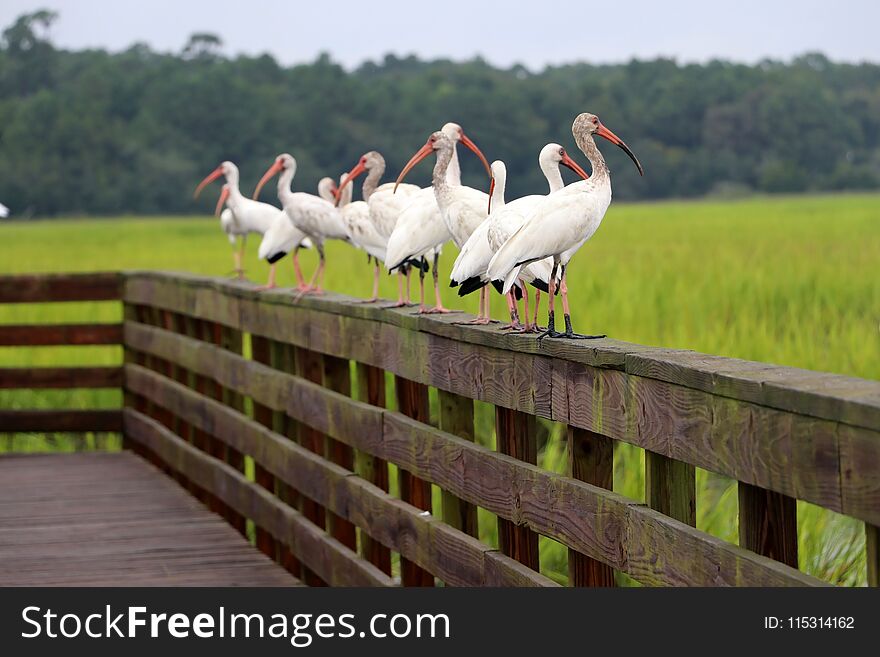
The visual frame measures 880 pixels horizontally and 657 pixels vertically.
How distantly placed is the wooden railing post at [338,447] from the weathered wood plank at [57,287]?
363 centimetres

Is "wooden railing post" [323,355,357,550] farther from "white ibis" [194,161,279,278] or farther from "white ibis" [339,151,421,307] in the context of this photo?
"white ibis" [194,161,279,278]

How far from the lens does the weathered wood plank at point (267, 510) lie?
4801mm

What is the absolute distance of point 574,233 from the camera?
3441 millimetres

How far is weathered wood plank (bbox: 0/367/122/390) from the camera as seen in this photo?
8750 mm

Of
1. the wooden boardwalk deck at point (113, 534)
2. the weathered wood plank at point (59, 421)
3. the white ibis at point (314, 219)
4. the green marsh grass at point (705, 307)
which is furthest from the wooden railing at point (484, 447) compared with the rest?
the weathered wood plank at point (59, 421)

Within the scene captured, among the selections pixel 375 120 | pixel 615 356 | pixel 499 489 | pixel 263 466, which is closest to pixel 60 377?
pixel 263 466

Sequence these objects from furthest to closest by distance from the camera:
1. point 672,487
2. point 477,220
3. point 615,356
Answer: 1. point 477,220
2. point 615,356
3. point 672,487

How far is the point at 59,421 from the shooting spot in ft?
29.0

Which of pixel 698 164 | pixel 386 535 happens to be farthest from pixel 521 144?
pixel 386 535

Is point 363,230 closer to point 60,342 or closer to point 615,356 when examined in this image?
point 615,356

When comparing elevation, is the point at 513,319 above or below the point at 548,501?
above

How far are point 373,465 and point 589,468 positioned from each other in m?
1.68

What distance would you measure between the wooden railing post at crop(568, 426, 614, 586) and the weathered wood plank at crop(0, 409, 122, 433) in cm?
597

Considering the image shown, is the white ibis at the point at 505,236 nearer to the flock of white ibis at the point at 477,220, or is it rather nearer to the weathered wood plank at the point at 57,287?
the flock of white ibis at the point at 477,220
